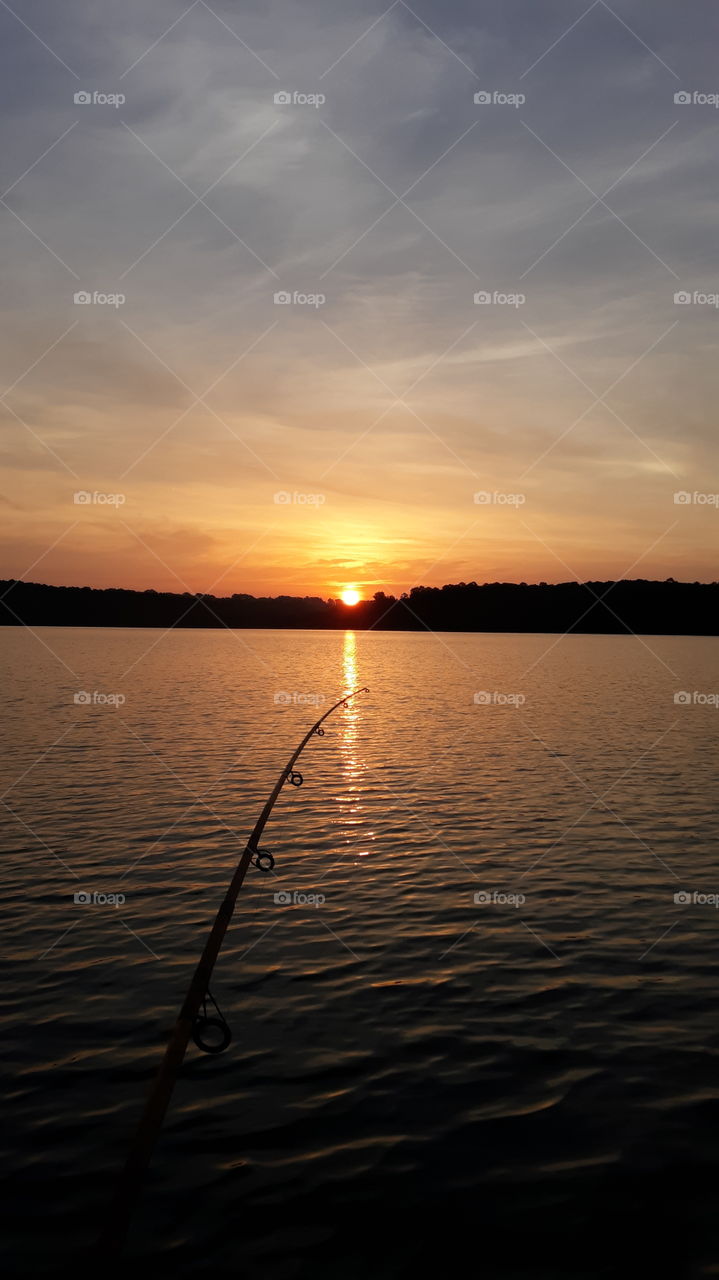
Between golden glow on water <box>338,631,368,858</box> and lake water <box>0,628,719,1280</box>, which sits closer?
lake water <box>0,628,719,1280</box>

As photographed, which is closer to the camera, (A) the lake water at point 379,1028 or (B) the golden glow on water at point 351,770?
(A) the lake water at point 379,1028

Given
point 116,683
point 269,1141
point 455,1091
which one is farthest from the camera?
point 116,683

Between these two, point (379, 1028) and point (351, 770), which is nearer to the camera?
point (379, 1028)

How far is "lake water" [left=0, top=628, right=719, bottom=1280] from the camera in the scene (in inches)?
285

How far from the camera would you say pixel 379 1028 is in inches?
421

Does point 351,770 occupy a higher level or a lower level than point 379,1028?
higher

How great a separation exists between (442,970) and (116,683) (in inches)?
2477

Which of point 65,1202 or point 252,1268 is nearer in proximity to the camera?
point 252,1268

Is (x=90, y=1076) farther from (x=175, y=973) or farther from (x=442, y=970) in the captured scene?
(x=442, y=970)

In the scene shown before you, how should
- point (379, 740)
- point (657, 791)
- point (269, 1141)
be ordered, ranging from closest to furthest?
point (269, 1141)
point (657, 791)
point (379, 740)

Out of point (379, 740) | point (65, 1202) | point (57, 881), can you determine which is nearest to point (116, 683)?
point (379, 740)

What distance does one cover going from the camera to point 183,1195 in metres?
7.51

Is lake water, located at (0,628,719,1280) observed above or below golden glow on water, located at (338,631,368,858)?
below

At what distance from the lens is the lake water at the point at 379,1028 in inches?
285
